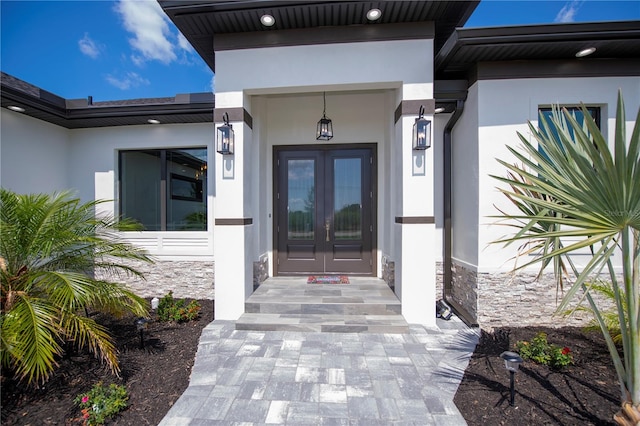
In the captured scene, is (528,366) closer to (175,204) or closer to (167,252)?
(167,252)

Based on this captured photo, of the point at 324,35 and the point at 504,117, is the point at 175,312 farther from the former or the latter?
the point at 504,117

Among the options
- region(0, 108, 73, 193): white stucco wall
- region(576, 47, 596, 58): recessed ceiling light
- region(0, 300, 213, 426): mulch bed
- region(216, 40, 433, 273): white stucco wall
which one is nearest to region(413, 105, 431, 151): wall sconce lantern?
region(216, 40, 433, 273): white stucco wall

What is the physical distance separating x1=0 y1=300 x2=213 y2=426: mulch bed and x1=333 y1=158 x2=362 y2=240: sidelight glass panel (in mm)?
3143

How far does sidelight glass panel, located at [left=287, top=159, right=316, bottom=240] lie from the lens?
557cm

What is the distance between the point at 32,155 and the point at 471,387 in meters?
8.06

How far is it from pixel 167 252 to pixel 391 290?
4.47 metres

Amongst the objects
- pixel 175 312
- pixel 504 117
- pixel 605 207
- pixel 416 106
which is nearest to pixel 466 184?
pixel 504 117

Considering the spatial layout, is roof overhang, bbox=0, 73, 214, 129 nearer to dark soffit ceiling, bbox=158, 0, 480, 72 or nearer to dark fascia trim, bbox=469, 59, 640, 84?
dark soffit ceiling, bbox=158, 0, 480, 72

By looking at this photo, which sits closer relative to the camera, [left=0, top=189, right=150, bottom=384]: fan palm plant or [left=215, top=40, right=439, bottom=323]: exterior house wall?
[left=0, top=189, right=150, bottom=384]: fan palm plant

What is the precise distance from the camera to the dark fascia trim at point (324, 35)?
3908mm

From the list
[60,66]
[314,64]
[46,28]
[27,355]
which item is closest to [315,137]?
[314,64]

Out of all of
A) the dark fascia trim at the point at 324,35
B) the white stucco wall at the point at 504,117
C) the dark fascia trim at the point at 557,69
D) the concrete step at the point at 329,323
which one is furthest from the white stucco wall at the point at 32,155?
the dark fascia trim at the point at 557,69

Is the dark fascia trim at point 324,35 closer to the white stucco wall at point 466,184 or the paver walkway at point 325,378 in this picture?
the white stucco wall at point 466,184

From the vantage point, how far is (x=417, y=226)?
3.97 metres
